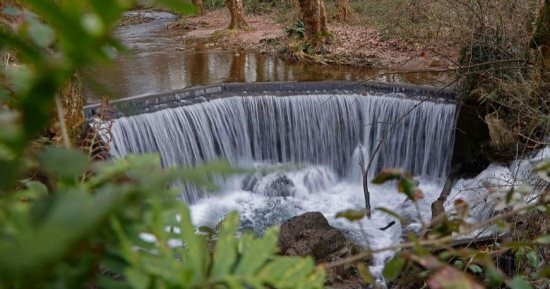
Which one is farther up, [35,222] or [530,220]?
[35,222]

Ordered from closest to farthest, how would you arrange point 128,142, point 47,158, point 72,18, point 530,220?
point 72,18, point 47,158, point 530,220, point 128,142

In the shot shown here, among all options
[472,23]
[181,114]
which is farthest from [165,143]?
[472,23]

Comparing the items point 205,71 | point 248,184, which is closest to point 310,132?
point 248,184

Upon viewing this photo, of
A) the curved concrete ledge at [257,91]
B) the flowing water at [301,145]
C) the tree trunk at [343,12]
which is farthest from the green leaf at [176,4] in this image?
the tree trunk at [343,12]

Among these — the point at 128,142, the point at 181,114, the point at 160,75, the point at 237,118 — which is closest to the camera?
the point at 128,142

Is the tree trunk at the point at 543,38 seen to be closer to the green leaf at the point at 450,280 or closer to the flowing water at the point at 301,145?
the flowing water at the point at 301,145

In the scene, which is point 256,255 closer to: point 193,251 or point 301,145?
point 193,251

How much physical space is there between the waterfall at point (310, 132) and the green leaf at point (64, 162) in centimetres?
632

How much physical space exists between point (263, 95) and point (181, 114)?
60.7 inches

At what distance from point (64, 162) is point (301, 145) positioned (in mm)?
7582

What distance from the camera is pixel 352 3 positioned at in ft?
60.4

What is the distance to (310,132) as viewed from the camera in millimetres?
7961

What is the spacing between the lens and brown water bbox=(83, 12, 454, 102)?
821 cm

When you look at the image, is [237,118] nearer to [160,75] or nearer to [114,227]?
[160,75]
